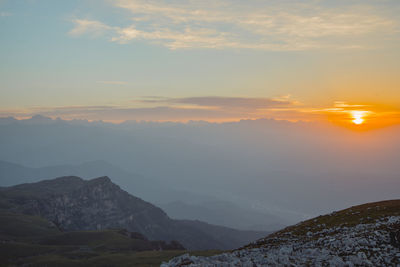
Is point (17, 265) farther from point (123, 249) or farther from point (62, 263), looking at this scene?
point (123, 249)

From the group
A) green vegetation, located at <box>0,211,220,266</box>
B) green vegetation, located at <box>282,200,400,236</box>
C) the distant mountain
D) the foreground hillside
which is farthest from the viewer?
the distant mountain

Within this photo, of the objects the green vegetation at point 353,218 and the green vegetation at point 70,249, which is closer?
the green vegetation at point 353,218

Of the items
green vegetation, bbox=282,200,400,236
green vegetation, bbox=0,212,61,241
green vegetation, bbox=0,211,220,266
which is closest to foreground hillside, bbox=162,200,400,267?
green vegetation, bbox=282,200,400,236

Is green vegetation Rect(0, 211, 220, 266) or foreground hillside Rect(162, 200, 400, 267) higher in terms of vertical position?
foreground hillside Rect(162, 200, 400, 267)

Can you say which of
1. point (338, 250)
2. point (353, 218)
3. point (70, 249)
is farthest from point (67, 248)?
point (338, 250)

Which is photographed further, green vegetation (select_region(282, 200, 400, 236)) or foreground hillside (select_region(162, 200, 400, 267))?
green vegetation (select_region(282, 200, 400, 236))

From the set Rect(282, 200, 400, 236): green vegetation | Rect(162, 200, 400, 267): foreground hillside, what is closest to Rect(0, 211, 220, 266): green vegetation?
Rect(282, 200, 400, 236): green vegetation

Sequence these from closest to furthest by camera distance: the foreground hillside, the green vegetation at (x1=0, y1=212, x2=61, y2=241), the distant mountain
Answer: the foreground hillside → the distant mountain → the green vegetation at (x1=0, y1=212, x2=61, y2=241)

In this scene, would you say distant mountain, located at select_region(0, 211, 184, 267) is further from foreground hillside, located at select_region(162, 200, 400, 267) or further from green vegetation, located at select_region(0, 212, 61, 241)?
foreground hillside, located at select_region(162, 200, 400, 267)

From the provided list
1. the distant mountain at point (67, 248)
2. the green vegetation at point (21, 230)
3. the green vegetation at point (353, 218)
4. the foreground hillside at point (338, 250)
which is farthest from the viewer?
the green vegetation at point (21, 230)

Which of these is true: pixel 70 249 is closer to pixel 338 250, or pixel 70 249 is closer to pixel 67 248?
pixel 67 248

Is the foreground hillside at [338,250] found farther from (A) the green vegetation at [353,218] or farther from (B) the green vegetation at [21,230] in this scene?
(B) the green vegetation at [21,230]

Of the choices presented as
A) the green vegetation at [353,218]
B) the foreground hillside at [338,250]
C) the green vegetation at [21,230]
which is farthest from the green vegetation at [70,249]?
the foreground hillside at [338,250]

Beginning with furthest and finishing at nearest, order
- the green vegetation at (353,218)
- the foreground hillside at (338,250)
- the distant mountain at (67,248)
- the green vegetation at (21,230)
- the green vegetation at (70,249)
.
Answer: the green vegetation at (21,230) → the distant mountain at (67,248) → the green vegetation at (70,249) → the green vegetation at (353,218) → the foreground hillside at (338,250)
